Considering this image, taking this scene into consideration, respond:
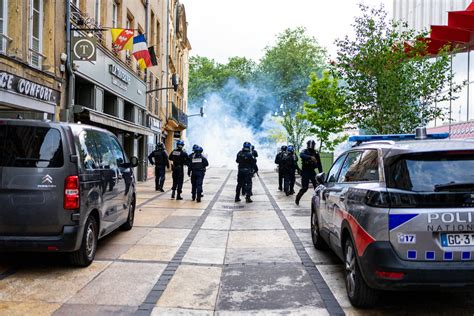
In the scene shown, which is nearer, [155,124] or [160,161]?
[160,161]

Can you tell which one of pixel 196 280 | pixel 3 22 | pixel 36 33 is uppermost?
pixel 36 33

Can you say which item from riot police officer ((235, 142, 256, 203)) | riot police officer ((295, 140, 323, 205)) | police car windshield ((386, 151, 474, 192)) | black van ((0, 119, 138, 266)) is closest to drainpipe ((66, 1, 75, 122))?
riot police officer ((235, 142, 256, 203))

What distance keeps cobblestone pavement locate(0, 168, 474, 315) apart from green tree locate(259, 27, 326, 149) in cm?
5225

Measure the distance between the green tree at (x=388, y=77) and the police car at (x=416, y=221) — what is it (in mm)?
8646

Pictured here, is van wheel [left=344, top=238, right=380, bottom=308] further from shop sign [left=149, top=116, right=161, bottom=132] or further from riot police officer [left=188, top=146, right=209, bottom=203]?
shop sign [left=149, top=116, right=161, bottom=132]

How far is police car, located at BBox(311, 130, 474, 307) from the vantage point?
3986 millimetres

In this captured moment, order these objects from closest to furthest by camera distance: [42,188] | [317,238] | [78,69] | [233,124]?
[42,188]
[317,238]
[78,69]
[233,124]

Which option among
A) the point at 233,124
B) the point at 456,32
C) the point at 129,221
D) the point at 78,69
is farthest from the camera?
the point at 233,124

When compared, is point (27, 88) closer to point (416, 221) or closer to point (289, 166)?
point (289, 166)

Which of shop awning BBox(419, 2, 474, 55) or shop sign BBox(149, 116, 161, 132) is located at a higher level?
shop awning BBox(419, 2, 474, 55)

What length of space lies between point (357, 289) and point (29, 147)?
4.02 m

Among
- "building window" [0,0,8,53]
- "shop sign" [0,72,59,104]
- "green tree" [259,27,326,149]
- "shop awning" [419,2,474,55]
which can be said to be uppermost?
"green tree" [259,27,326,149]

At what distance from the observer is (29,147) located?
221 inches

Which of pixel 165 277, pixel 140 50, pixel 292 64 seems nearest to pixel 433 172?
pixel 165 277
